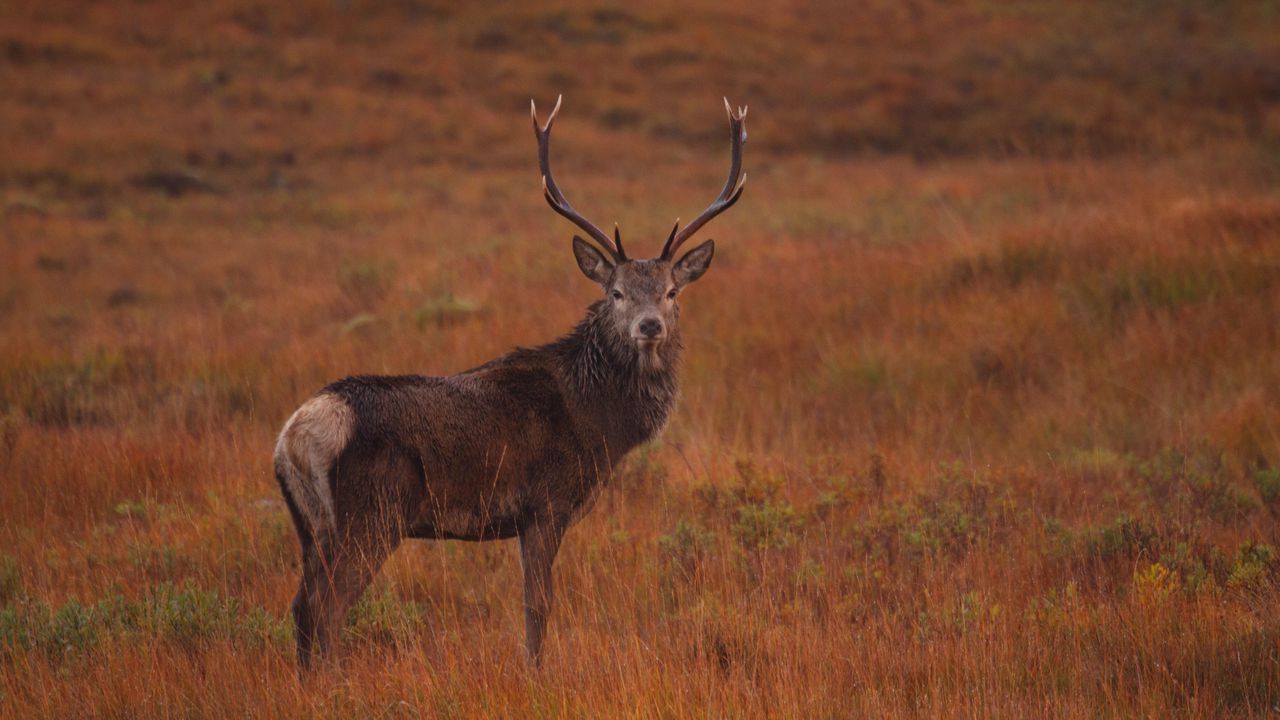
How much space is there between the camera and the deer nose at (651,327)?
5.81 metres

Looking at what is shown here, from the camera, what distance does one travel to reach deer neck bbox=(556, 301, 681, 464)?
19.4 ft

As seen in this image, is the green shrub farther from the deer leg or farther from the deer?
the deer leg

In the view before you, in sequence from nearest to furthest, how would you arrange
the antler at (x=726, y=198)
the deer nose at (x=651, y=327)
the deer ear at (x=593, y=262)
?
the deer nose at (x=651, y=327), the antler at (x=726, y=198), the deer ear at (x=593, y=262)

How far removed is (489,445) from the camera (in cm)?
Result: 529

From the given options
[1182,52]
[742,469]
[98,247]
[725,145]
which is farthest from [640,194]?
[1182,52]

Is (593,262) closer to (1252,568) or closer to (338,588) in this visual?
(338,588)

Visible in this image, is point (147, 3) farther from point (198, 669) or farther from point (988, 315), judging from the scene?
point (198, 669)

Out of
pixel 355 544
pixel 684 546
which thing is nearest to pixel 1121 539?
pixel 684 546

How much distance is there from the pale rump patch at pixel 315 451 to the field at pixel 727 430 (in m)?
0.63

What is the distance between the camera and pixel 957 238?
12.2 meters

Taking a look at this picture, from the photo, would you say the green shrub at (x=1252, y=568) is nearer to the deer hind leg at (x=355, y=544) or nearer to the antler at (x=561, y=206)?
the antler at (x=561, y=206)

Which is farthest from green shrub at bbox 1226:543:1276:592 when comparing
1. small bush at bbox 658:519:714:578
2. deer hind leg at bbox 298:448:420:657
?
deer hind leg at bbox 298:448:420:657

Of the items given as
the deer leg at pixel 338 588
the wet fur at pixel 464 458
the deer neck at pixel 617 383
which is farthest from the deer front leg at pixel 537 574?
the deer leg at pixel 338 588

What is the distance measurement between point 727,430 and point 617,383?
2.71m
